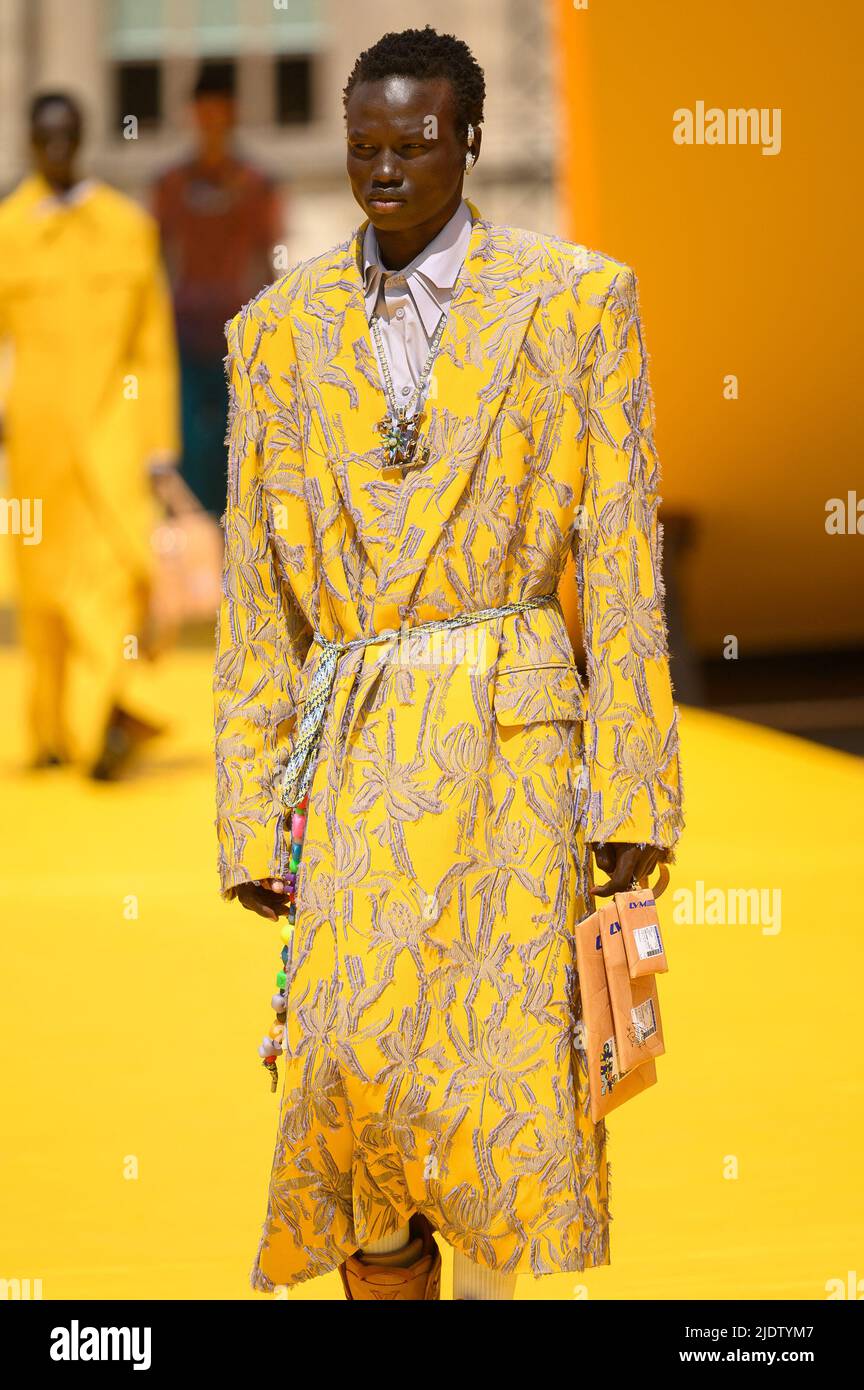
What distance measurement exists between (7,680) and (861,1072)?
7.32m

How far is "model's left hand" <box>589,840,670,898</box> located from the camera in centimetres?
267

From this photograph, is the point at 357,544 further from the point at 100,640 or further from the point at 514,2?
the point at 514,2

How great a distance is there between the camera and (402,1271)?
2.69 m

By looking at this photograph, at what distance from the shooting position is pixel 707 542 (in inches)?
314

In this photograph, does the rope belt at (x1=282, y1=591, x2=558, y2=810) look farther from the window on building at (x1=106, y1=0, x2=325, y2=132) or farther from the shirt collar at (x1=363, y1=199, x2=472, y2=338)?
the window on building at (x1=106, y1=0, x2=325, y2=132)

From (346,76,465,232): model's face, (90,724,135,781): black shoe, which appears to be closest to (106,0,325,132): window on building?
(90,724,135,781): black shoe

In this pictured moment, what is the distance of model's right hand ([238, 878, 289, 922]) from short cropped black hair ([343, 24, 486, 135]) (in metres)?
A: 0.89

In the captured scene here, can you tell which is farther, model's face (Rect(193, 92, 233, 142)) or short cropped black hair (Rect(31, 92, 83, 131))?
model's face (Rect(193, 92, 233, 142))

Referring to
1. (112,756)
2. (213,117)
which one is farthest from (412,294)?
(213,117)

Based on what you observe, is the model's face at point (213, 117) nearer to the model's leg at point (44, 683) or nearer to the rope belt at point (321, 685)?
the model's leg at point (44, 683)

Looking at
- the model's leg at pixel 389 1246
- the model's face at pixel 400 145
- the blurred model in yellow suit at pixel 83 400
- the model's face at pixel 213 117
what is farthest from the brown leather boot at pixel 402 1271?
the model's face at pixel 213 117

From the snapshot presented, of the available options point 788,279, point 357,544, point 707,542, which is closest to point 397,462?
point 357,544

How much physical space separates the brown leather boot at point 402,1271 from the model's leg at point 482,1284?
0.12 feet

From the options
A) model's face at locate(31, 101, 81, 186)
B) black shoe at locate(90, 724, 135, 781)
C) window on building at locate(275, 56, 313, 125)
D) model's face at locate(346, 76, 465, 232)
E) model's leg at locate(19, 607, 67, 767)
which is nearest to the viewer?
model's face at locate(346, 76, 465, 232)
